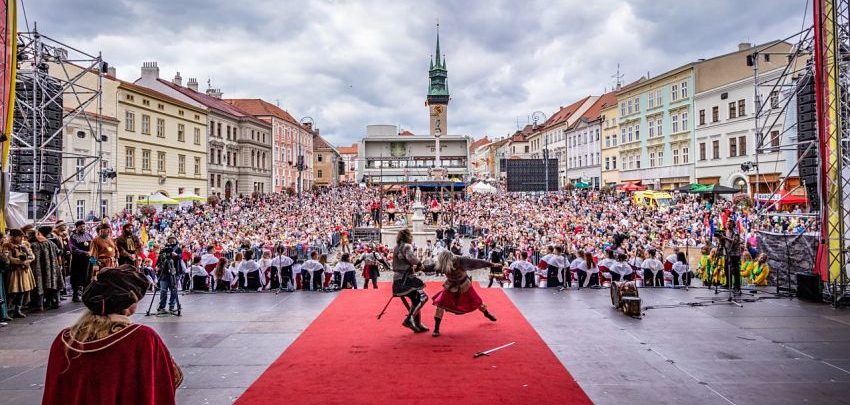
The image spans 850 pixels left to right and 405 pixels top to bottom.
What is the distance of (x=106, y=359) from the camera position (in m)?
2.96

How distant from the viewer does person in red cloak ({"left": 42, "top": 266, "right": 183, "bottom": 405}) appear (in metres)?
2.94

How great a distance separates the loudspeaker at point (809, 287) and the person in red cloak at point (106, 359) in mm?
13088

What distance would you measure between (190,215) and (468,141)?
5532 cm

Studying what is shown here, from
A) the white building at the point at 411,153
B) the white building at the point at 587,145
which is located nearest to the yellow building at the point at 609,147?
the white building at the point at 587,145

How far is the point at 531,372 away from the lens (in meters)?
6.36

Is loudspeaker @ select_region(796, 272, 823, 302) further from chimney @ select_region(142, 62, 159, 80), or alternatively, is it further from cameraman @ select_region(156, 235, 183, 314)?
chimney @ select_region(142, 62, 159, 80)

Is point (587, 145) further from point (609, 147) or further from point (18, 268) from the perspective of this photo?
point (18, 268)

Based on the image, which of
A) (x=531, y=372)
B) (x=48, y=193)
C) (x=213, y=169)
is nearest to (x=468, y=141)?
(x=213, y=169)

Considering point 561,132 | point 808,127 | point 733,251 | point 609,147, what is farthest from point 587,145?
point 733,251

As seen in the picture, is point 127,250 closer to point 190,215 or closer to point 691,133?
point 190,215

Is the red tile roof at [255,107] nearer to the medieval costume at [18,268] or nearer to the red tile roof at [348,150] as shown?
the medieval costume at [18,268]

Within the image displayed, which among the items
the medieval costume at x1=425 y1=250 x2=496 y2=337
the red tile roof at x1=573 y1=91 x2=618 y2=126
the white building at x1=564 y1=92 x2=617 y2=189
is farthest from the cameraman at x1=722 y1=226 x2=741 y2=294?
the red tile roof at x1=573 y1=91 x2=618 y2=126

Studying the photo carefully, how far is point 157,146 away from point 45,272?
3432 cm

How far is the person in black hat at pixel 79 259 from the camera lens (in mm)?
11578
